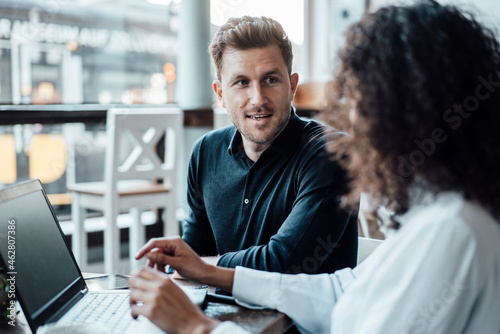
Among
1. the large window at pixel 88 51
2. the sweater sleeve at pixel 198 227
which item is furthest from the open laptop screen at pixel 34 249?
the large window at pixel 88 51

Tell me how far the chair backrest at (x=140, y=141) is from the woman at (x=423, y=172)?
7.47 ft

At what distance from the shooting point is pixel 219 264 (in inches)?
50.8

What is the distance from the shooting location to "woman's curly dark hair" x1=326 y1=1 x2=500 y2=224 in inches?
29.6

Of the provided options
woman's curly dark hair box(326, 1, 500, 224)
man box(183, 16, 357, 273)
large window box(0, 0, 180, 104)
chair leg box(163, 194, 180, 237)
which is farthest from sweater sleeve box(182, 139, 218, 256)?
large window box(0, 0, 180, 104)

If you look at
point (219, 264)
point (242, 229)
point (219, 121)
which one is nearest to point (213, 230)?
point (242, 229)

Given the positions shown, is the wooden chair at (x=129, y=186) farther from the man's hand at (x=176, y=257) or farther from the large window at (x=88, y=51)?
the man's hand at (x=176, y=257)

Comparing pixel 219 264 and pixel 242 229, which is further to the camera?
pixel 242 229

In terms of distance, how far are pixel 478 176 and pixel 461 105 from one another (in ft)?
0.35

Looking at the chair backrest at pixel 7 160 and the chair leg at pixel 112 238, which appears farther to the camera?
the chair backrest at pixel 7 160

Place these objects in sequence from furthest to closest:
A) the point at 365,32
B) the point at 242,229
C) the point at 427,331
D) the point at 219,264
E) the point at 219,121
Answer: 1. the point at 219,121
2. the point at 242,229
3. the point at 219,264
4. the point at 365,32
5. the point at 427,331

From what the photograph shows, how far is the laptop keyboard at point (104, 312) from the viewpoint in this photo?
3.06 feet

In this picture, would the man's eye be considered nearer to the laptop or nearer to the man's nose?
the man's nose

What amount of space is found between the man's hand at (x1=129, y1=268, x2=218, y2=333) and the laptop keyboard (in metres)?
0.10

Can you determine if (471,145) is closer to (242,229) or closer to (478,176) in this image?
(478,176)
